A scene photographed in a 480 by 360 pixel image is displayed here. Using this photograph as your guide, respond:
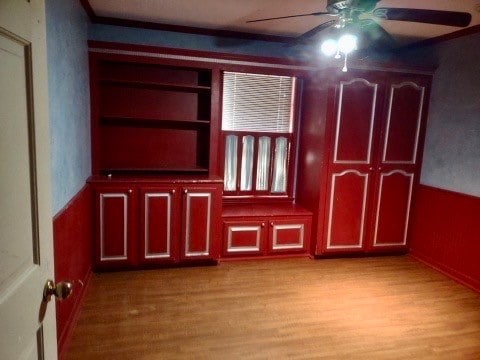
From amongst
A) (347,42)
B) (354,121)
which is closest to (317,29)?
(347,42)

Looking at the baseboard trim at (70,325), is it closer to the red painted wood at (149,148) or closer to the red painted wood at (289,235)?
the red painted wood at (149,148)

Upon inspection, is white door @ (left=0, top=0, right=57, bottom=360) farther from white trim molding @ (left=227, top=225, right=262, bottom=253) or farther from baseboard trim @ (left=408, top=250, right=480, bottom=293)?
baseboard trim @ (left=408, top=250, right=480, bottom=293)

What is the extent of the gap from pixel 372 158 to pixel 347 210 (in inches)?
23.5

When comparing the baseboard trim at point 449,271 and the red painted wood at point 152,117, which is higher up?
the red painted wood at point 152,117

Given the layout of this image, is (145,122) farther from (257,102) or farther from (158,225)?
(257,102)

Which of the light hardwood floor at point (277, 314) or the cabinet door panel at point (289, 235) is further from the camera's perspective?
the cabinet door panel at point (289, 235)

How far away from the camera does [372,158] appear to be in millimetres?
3539

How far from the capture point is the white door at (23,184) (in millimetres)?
727

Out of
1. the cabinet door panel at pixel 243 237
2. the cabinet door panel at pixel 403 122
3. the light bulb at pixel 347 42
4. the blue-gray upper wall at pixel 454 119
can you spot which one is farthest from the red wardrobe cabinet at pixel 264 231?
the light bulb at pixel 347 42

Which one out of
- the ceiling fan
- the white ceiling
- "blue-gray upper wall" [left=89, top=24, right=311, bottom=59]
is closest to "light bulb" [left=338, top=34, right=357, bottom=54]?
the ceiling fan

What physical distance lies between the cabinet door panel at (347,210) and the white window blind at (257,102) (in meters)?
0.88

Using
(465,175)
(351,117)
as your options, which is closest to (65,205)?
(351,117)

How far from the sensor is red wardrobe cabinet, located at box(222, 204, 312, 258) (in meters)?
3.46

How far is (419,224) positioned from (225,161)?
2236mm
